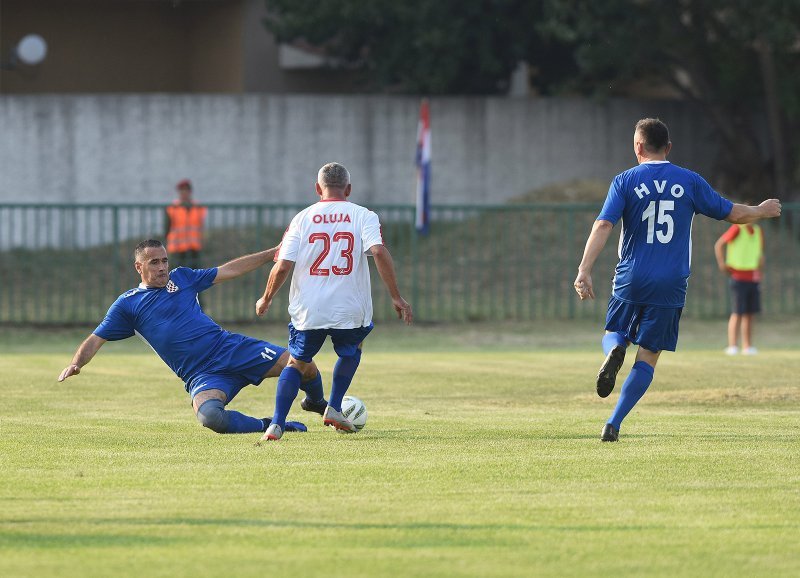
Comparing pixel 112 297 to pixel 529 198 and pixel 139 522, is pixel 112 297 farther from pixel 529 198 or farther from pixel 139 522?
pixel 139 522

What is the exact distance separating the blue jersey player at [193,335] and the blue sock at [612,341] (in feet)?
6.48

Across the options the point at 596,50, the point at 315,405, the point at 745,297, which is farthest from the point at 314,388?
the point at 596,50

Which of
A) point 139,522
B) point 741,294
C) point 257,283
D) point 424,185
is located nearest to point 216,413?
point 139,522

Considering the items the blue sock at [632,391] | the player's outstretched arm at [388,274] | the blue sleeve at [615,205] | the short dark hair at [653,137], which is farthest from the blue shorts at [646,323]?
the player's outstretched arm at [388,274]

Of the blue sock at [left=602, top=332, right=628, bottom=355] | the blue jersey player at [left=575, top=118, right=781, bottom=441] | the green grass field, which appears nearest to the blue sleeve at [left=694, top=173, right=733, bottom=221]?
the blue jersey player at [left=575, top=118, right=781, bottom=441]

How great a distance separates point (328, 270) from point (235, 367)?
1130 millimetres

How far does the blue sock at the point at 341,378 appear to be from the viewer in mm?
10633

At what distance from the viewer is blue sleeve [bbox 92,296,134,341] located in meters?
10.8

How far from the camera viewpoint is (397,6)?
31125mm

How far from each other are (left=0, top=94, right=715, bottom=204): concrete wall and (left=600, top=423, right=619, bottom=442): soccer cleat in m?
21.4

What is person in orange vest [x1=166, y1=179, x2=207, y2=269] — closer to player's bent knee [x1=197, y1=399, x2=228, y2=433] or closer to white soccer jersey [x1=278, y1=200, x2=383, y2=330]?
player's bent knee [x1=197, y1=399, x2=228, y2=433]

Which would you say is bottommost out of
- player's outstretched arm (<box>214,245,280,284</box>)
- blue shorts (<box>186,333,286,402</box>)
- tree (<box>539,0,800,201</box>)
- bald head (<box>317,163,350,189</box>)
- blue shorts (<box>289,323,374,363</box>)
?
blue shorts (<box>186,333,286,402</box>)

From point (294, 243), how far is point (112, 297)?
14.0 meters

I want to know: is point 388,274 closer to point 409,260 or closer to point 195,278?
point 195,278
